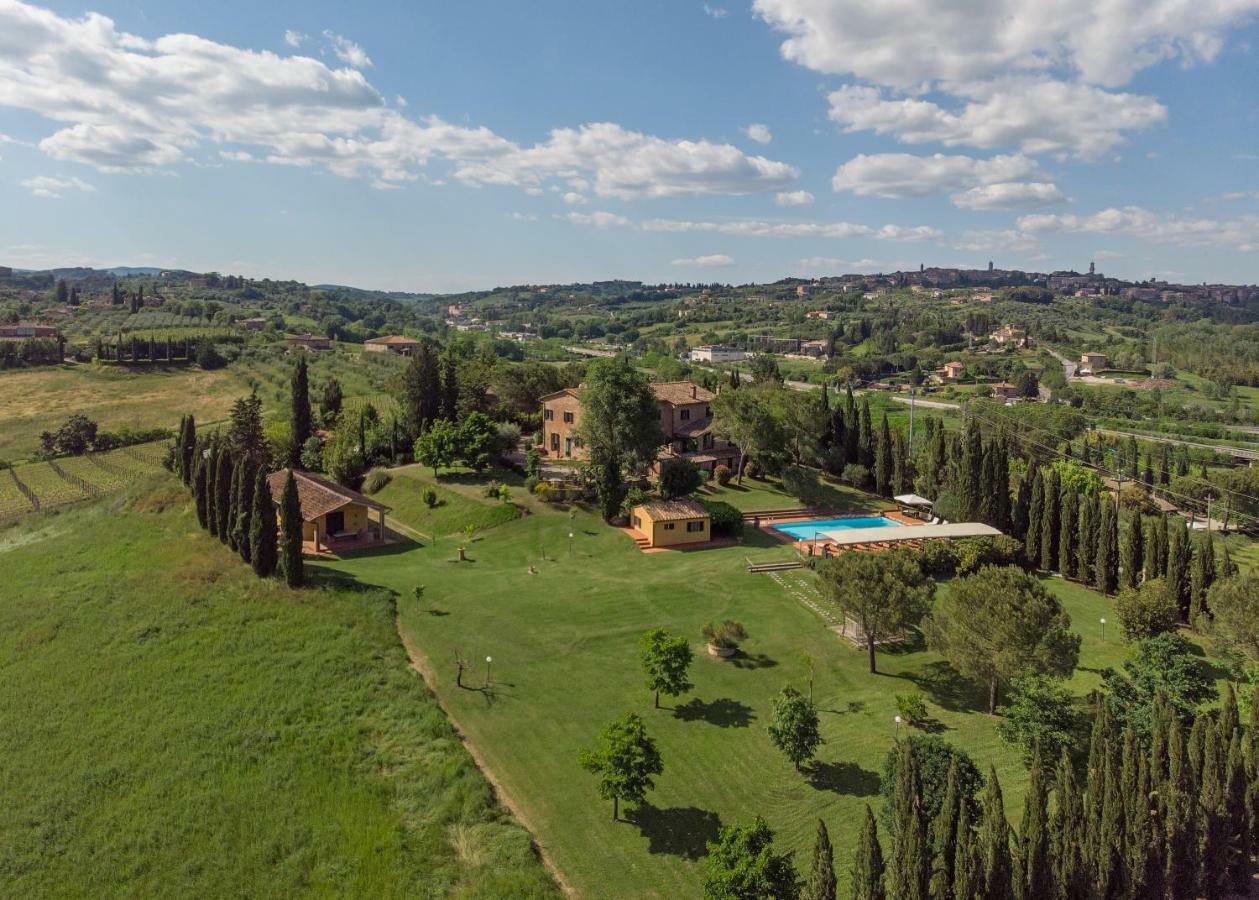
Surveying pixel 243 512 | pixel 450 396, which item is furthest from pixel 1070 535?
pixel 450 396

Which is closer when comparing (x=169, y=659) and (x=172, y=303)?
(x=169, y=659)

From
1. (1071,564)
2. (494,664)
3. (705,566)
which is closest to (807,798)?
(494,664)

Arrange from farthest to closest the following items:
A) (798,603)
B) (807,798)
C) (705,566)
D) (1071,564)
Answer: (1071,564), (705,566), (798,603), (807,798)

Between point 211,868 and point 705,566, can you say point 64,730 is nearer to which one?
point 211,868

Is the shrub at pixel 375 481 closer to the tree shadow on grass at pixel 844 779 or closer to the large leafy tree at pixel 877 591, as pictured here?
the large leafy tree at pixel 877 591

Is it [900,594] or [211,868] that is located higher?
[900,594]

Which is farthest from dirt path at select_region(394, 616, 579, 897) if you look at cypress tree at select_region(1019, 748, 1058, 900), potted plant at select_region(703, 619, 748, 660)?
potted plant at select_region(703, 619, 748, 660)
